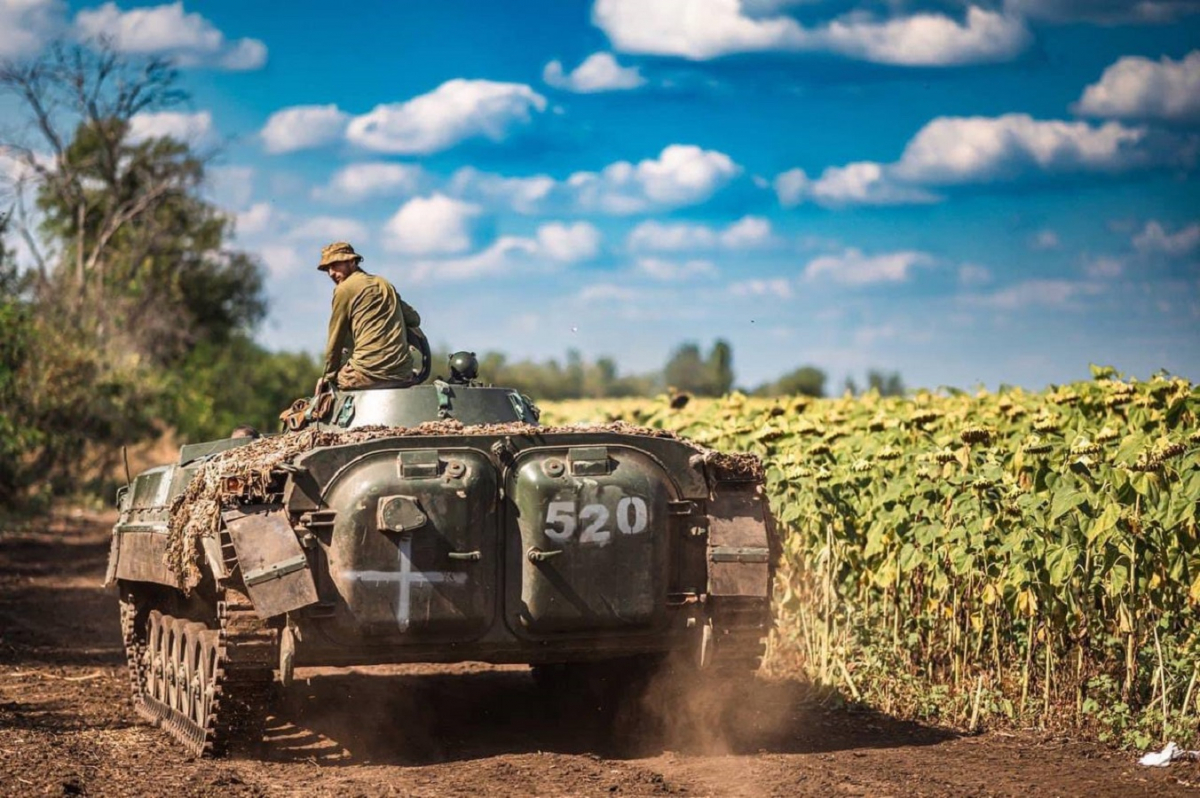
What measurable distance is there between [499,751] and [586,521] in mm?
1603

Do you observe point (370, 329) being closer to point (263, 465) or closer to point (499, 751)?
point (263, 465)

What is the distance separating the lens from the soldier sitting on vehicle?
10.5 metres

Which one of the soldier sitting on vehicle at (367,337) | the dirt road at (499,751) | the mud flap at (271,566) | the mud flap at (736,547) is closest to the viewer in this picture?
the dirt road at (499,751)

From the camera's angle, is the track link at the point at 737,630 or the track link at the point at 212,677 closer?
the track link at the point at 212,677

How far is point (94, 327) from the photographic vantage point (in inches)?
1356

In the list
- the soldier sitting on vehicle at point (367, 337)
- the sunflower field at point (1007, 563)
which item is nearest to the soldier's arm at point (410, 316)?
the soldier sitting on vehicle at point (367, 337)

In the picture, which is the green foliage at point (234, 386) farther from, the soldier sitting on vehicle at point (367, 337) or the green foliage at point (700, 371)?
the soldier sitting on vehicle at point (367, 337)

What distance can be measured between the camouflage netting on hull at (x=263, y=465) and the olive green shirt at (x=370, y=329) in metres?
1.09

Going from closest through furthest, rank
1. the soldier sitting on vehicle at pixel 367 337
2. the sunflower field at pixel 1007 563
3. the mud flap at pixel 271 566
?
the mud flap at pixel 271 566, the sunflower field at pixel 1007 563, the soldier sitting on vehicle at pixel 367 337

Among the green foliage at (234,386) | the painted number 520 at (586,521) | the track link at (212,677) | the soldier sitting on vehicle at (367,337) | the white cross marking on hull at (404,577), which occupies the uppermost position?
the green foliage at (234,386)

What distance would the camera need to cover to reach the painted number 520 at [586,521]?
8.72m

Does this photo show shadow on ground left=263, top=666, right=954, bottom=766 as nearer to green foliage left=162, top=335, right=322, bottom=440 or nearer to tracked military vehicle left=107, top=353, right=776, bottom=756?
tracked military vehicle left=107, top=353, right=776, bottom=756

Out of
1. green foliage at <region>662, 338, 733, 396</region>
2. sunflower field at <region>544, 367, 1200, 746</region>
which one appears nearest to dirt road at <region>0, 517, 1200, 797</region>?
sunflower field at <region>544, 367, 1200, 746</region>

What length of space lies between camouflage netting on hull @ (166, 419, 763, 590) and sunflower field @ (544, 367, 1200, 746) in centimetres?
182
